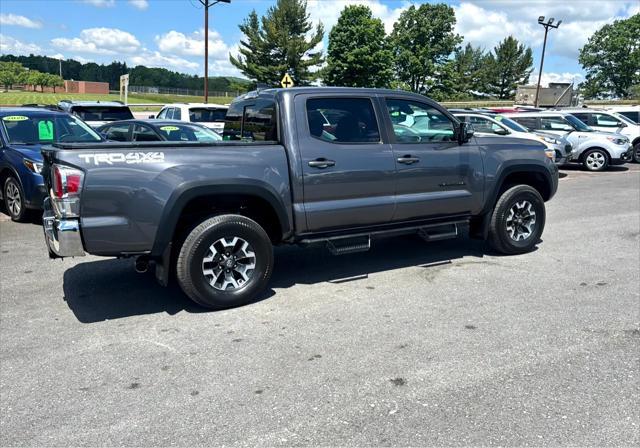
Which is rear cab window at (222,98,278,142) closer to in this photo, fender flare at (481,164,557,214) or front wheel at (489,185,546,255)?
fender flare at (481,164,557,214)

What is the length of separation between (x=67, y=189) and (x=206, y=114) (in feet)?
39.1

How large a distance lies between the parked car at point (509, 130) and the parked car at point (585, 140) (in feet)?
3.52

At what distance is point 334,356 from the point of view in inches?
152

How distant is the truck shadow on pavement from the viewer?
16.0ft

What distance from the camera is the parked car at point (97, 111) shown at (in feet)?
47.8

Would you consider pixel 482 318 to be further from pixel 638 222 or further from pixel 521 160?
pixel 638 222

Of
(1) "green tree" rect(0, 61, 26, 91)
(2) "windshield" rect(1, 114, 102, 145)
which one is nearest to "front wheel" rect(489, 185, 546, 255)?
(2) "windshield" rect(1, 114, 102, 145)

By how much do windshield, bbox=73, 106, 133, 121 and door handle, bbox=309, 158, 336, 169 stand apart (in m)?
11.6

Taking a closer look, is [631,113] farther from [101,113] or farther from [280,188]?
[280,188]

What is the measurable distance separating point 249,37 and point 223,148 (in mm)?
59254

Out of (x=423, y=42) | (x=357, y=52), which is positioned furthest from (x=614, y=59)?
(x=357, y=52)

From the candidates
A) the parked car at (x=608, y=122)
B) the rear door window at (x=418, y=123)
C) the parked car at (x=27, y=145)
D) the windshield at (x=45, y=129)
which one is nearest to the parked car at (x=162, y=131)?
the windshield at (x=45, y=129)

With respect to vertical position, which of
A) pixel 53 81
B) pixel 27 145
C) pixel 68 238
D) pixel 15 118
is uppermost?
pixel 53 81

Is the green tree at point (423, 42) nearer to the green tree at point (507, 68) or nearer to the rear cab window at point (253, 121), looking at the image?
the green tree at point (507, 68)
